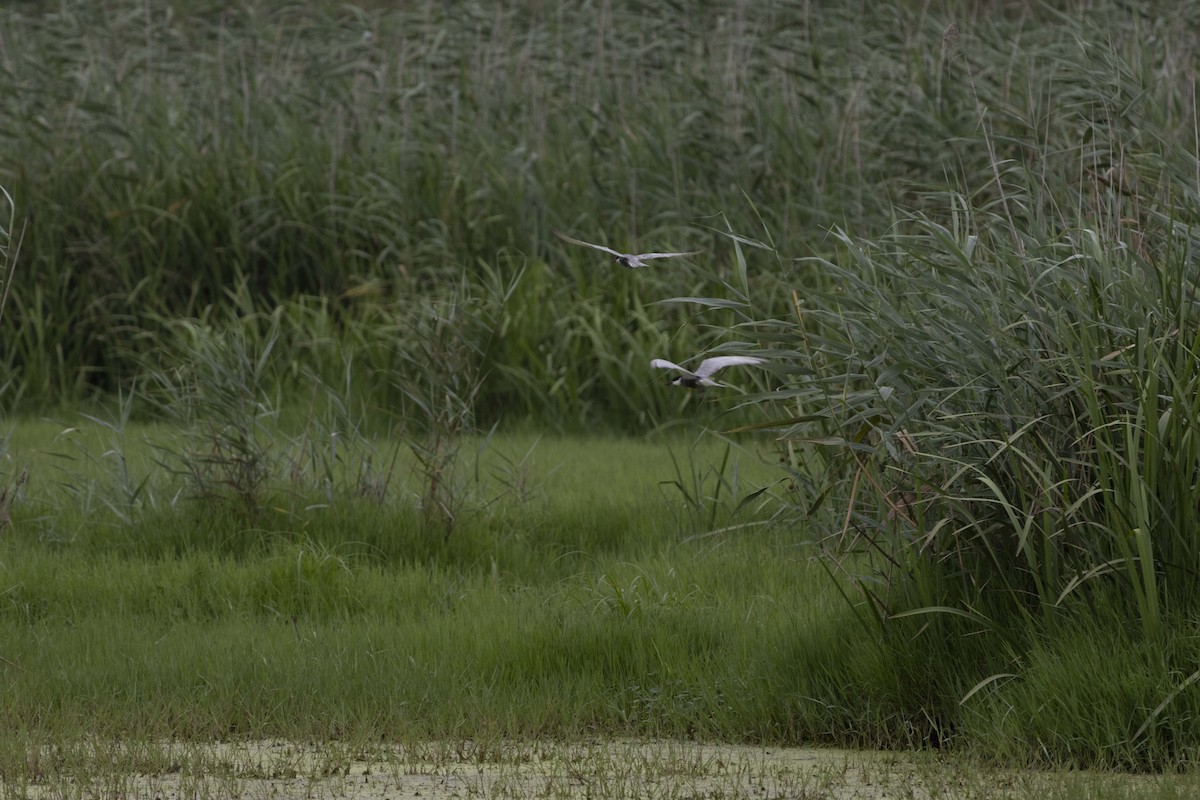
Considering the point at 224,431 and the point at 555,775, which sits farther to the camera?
the point at 224,431

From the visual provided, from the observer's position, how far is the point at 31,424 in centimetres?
753

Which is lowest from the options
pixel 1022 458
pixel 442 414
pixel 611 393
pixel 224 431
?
pixel 611 393

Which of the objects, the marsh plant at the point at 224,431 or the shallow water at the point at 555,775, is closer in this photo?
the shallow water at the point at 555,775

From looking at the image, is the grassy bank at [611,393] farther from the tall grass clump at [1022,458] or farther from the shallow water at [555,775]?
the shallow water at [555,775]

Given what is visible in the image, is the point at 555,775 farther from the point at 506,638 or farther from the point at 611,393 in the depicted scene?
the point at 611,393

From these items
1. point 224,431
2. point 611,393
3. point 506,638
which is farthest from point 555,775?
point 611,393

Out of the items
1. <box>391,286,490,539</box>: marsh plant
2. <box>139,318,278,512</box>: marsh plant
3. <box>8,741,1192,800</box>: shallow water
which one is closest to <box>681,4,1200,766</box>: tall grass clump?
<box>8,741,1192,800</box>: shallow water

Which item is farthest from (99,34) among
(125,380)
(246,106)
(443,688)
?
(443,688)

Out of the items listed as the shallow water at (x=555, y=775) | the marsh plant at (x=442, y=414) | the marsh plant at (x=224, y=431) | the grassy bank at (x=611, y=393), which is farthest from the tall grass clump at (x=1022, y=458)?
the marsh plant at (x=224, y=431)

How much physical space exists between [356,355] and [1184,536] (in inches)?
189

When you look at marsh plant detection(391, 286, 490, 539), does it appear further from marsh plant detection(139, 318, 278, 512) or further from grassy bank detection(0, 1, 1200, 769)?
marsh plant detection(139, 318, 278, 512)

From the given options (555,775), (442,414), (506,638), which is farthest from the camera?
(442,414)

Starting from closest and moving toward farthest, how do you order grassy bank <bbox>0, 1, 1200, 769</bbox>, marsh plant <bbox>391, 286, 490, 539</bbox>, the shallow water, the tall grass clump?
the shallow water, the tall grass clump, grassy bank <bbox>0, 1, 1200, 769</bbox>, marsh plant <bbox>391, 286, 490, 539</bbox>

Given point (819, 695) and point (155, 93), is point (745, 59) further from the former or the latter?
point (819, 695)
